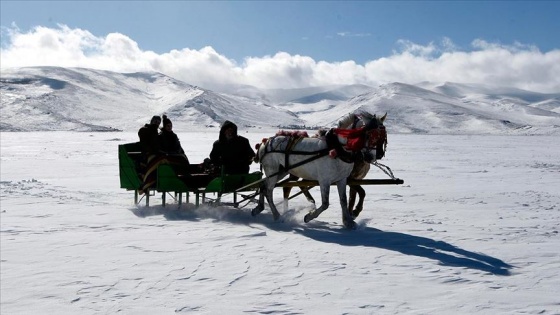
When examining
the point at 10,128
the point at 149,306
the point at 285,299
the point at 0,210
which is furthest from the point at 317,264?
the point at 10,128

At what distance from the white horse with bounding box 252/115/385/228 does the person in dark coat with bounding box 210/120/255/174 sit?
0.52m

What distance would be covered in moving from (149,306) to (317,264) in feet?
6.99

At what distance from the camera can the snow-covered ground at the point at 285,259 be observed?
5457 mm

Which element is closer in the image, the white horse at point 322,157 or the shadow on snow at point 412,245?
the shadow on snow at point 412,245

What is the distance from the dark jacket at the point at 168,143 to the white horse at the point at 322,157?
6.63 feet

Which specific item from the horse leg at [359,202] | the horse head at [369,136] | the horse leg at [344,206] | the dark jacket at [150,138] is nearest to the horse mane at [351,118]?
the horse head at [369,136]

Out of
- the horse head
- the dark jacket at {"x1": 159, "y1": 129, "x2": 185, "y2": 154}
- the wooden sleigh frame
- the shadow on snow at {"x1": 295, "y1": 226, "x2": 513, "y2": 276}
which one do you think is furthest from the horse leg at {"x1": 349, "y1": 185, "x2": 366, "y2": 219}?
the dark jacket at {"x1": 159, "y1": 129, "x2": 185, "y2": 154}

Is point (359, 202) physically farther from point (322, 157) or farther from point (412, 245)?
point (412, 245)

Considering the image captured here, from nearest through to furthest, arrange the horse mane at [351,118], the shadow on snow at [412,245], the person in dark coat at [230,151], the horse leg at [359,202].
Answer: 1. the shadow on snow at [412,245]
2. the horse mane at [351,118]
3. the horse leg at [359,202]
4. the person in dark coat at [230,151]

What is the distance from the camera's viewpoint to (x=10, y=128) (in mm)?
119938

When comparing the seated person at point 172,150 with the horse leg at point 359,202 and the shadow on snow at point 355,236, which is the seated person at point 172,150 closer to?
the shadow on snow at point 355,236

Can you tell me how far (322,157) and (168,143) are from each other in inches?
146

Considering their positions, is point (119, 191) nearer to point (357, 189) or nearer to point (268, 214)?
point (268, 214)

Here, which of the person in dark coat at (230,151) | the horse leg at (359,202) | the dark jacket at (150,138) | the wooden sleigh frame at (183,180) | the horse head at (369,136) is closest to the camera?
the horse head at (369,136)
